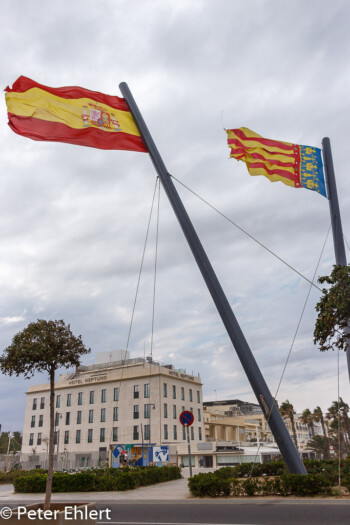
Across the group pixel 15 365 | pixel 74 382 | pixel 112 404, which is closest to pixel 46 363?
pixel 15 365

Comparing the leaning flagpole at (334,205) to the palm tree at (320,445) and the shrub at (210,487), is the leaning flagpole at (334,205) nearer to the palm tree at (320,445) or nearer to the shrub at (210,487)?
the shrub at (210,487)

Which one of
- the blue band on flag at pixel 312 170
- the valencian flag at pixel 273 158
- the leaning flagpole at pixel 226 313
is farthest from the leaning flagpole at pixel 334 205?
the leaning flagpole at pixel 226 313

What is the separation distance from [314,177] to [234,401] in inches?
4596

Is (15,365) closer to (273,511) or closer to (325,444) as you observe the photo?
(273,511)

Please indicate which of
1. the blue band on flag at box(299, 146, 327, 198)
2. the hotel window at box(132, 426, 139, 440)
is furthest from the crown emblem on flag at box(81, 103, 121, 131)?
the hotel window at box(132, 426, 139, 440)

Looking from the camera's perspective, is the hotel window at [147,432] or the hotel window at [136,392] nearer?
the hotel window at [147,432]

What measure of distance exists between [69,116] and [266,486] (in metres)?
14.8

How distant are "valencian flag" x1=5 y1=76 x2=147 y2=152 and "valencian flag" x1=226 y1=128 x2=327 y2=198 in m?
3.91

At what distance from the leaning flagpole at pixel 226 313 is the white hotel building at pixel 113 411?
5040cm

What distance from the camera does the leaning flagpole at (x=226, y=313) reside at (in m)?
13.6

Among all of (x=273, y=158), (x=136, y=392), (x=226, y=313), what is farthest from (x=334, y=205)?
(x=136, y=392)

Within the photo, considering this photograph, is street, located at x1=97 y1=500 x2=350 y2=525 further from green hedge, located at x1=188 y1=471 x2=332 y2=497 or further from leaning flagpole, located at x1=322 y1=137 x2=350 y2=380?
leaning flagpole, located at x1=322 y1=137 x2=350 y2=380

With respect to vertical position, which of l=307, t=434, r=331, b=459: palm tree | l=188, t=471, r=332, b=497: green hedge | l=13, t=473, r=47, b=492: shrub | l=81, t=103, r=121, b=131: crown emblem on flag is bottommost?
l=307, t=434, r=331, b=459: palm tree

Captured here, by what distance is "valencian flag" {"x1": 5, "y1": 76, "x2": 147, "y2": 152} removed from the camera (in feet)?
44.1
